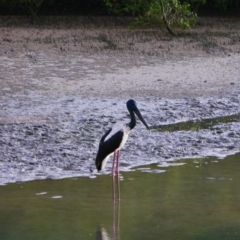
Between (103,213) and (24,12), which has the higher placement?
(103,213)

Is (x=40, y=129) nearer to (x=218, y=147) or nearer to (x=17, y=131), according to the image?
(x=17, y=131)

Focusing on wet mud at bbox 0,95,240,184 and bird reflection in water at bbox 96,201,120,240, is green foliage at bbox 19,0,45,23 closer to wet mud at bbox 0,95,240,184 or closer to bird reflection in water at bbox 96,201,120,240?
wet mud at bbox 0,95,240,184

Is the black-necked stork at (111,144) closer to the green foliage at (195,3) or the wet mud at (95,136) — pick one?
the wet mud at (95,136)

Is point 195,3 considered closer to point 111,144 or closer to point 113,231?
point 111,144

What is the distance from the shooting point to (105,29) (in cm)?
1938

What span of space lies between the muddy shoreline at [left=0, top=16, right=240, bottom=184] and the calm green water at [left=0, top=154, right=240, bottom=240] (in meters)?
0.46

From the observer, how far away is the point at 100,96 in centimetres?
1138

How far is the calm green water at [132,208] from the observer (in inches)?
224

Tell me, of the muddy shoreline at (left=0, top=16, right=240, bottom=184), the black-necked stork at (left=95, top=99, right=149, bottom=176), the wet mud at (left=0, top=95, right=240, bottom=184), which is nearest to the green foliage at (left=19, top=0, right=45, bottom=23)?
the muddy shoreline at (left=0, top=16, right=240, bottom=184)

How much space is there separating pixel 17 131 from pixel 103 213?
3.15 meters

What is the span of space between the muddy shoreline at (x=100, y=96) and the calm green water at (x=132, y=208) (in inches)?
18.3

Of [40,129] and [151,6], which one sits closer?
[40,129]

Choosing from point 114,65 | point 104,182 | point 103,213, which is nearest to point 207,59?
point 114,65

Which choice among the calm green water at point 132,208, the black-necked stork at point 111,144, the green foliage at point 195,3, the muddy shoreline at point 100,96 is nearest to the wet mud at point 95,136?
the muddy shoreline at point 100,96
